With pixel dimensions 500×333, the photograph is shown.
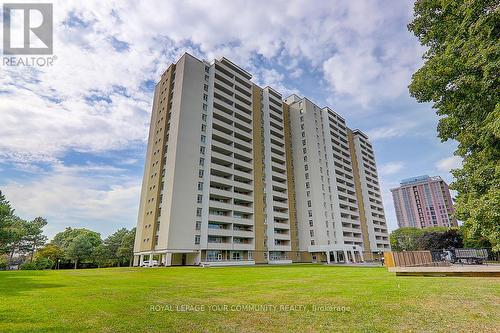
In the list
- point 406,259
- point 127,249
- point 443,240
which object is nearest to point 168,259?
point 127,249

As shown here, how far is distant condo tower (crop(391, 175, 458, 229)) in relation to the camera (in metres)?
162

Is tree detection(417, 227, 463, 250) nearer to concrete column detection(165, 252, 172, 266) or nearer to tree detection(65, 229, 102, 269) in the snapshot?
concrete column detection(165, 252, 172, 266)

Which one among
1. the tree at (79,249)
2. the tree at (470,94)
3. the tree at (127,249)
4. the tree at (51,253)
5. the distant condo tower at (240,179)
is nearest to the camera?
the tree at (470,94)

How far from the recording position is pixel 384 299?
34.7 ft

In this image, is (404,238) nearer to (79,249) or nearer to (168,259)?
(168,259)

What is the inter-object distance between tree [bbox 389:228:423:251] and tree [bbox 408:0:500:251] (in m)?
106

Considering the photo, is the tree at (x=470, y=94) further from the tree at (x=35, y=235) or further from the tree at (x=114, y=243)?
the tree at (x=35, y=235)

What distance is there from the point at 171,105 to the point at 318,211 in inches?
1893

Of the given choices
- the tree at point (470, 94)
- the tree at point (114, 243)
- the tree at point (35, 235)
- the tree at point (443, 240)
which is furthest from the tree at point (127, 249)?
the tree at point (443, 240)

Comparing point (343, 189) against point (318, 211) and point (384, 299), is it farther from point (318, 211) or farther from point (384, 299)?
point (384, 299)

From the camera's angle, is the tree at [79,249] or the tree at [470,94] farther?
the tree at [79,249]

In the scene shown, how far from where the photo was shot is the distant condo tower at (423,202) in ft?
531

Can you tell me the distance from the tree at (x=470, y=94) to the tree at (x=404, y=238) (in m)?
106

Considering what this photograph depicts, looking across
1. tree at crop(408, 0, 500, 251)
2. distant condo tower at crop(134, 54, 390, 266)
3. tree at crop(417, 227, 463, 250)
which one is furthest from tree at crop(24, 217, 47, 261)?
tree at crop(417, 227, 463, 250)
